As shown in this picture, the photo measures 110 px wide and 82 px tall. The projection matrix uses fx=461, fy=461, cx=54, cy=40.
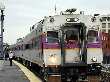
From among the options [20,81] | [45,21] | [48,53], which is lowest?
[20,81]

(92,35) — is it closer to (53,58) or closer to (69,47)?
(69,47)

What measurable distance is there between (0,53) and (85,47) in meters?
49.6

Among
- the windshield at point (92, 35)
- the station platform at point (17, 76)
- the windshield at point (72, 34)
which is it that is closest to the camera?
the windshield at point (72, 34)

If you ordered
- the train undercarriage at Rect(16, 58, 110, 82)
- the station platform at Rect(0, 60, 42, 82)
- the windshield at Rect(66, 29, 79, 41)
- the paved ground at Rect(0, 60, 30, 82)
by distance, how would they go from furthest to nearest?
1. the station platform at Rect(0, 60, 42, 82)
2. the paved ground at Rect(0, 60, 30, 82)
3. the windshield at Rect(66, 29, 79, 41)
4. the train undercarriage at Rect(16, 58, 110, 82)

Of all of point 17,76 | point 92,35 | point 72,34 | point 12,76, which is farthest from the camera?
point 17,76

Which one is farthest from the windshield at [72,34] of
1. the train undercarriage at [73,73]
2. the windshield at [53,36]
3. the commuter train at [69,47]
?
the train undercarriage at [73,73]

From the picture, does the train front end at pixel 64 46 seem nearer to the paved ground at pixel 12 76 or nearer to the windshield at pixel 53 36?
the windshield at pixel 53 36

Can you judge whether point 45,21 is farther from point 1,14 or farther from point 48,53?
point 1,14

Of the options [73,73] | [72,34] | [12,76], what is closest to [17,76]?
[12,76]

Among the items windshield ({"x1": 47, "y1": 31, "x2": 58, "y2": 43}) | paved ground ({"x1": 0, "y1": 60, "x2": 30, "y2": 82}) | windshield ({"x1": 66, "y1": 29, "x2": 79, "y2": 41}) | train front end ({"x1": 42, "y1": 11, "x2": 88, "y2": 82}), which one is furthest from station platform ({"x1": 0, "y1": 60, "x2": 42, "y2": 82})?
windshield ({"x1": 66, "y1": 29, "x2": 79, "y2": 41})

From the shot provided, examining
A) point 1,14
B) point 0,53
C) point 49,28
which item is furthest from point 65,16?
point 0,53

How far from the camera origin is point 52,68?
19953 millimetres

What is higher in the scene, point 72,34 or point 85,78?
point 72,34

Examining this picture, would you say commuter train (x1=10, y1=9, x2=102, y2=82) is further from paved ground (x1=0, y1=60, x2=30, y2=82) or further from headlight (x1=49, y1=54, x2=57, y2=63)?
paved ground (x1=0, y1=60, x2=30, y2=82)
